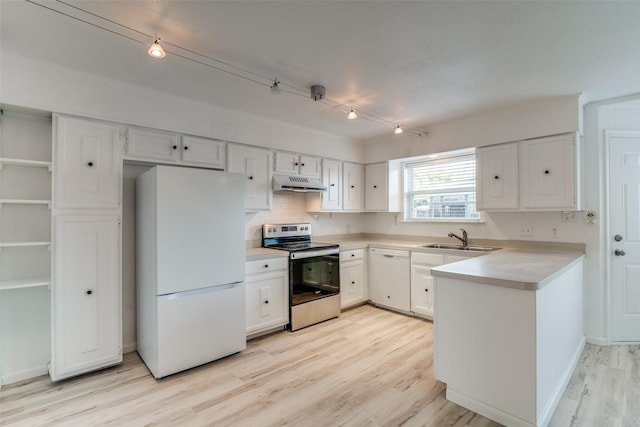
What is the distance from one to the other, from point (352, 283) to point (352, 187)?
4.68 feet

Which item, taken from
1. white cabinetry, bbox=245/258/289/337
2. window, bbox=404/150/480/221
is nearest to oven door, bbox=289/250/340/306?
white cabinetry, bbox=245/258/289/337

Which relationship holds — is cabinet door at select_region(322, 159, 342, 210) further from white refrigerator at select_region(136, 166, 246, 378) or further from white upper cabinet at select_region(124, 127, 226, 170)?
white refrigerator at select_region(136, 166, 246, 378)

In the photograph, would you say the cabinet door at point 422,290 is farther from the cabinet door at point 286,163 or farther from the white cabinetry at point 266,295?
the cabinet door at point 286,163

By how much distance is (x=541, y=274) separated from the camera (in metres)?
1.99

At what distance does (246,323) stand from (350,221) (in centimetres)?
245

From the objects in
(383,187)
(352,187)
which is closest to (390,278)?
(383,187)

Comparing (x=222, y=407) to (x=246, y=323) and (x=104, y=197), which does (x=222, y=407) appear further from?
(x=104, y=197)

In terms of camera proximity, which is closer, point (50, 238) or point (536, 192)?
point (50, 238)

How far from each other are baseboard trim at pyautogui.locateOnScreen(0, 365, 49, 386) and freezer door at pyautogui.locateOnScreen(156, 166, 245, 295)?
1.20 metres

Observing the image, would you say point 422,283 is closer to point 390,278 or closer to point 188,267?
point 390,278

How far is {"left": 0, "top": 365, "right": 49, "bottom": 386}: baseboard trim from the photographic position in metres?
2.41

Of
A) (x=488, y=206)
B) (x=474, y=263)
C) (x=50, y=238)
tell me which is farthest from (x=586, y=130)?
(x=50, y=238)

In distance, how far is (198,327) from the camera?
267 cm

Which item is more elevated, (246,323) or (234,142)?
(234,142)
